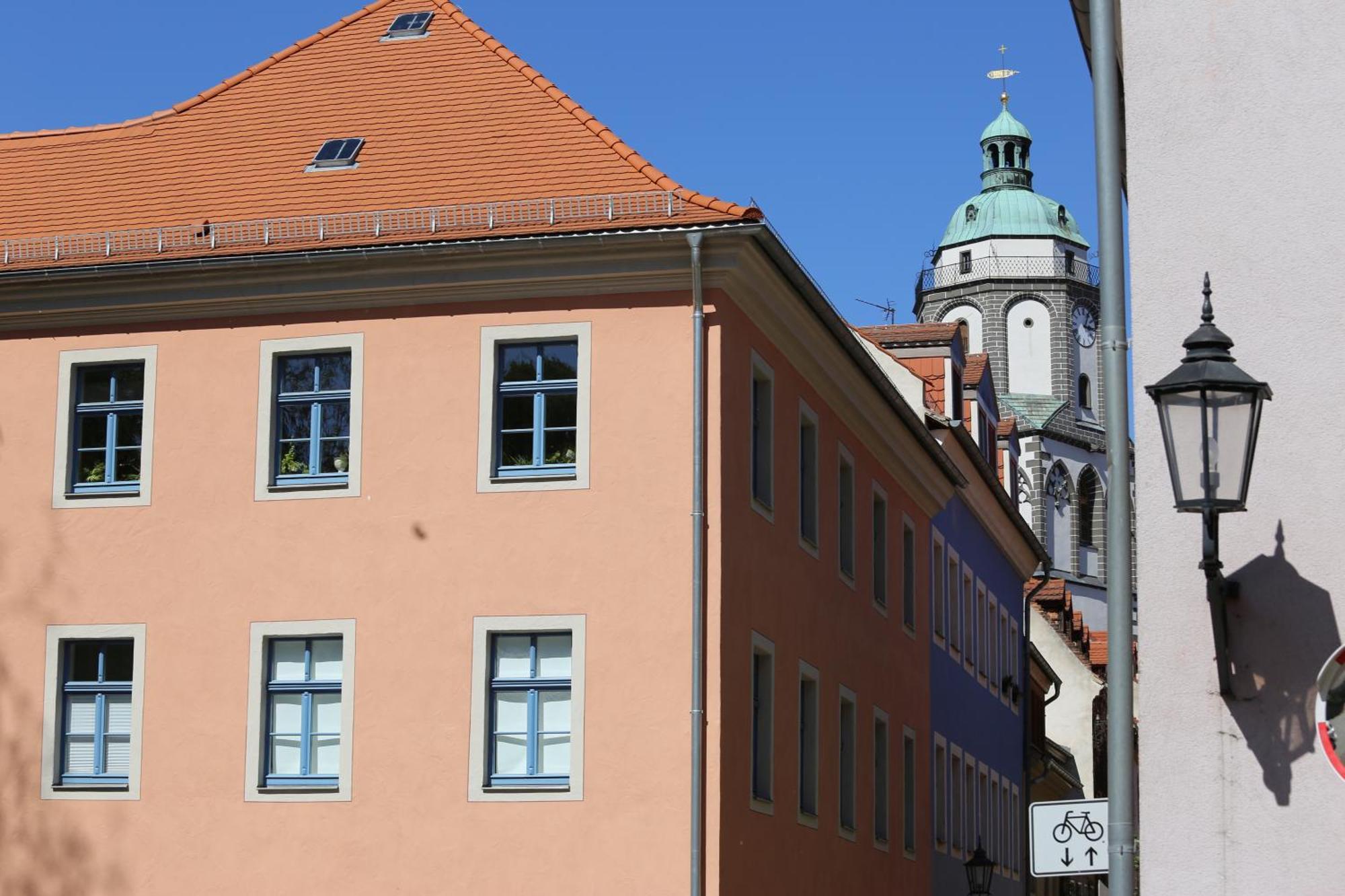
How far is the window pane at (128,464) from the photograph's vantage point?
71.8ft

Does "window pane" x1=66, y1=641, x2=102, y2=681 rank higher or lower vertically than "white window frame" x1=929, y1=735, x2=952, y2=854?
higher

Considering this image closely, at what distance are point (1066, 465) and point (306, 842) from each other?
89673 millimetres

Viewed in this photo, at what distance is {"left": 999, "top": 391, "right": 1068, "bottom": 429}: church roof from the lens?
105750 mm

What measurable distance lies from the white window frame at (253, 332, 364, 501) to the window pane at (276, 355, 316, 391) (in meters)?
0.10

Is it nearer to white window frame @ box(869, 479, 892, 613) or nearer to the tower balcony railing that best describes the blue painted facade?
white window frame @ box(869, 479, 892, 613)

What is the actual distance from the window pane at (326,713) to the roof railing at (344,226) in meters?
4.33

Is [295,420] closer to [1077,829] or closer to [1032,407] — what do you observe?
[1077,829]

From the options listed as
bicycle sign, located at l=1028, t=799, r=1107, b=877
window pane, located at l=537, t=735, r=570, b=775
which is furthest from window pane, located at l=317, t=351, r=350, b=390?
bicycle sign, located at l=1028, t=799, r=1107, b=877

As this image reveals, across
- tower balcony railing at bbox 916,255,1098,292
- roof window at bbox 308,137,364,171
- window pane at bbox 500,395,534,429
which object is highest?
tower balcony railing at bbox 916,255,1098,292

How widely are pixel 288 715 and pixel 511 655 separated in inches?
89.3

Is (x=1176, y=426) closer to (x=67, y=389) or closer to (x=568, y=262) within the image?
(x=568, y=262)

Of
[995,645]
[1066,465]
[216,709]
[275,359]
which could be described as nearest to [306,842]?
[216,709]

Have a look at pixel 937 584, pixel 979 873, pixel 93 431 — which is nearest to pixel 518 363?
pixel 93 431

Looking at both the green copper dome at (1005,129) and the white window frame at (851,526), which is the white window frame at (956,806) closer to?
the white window frame at (851,526)
